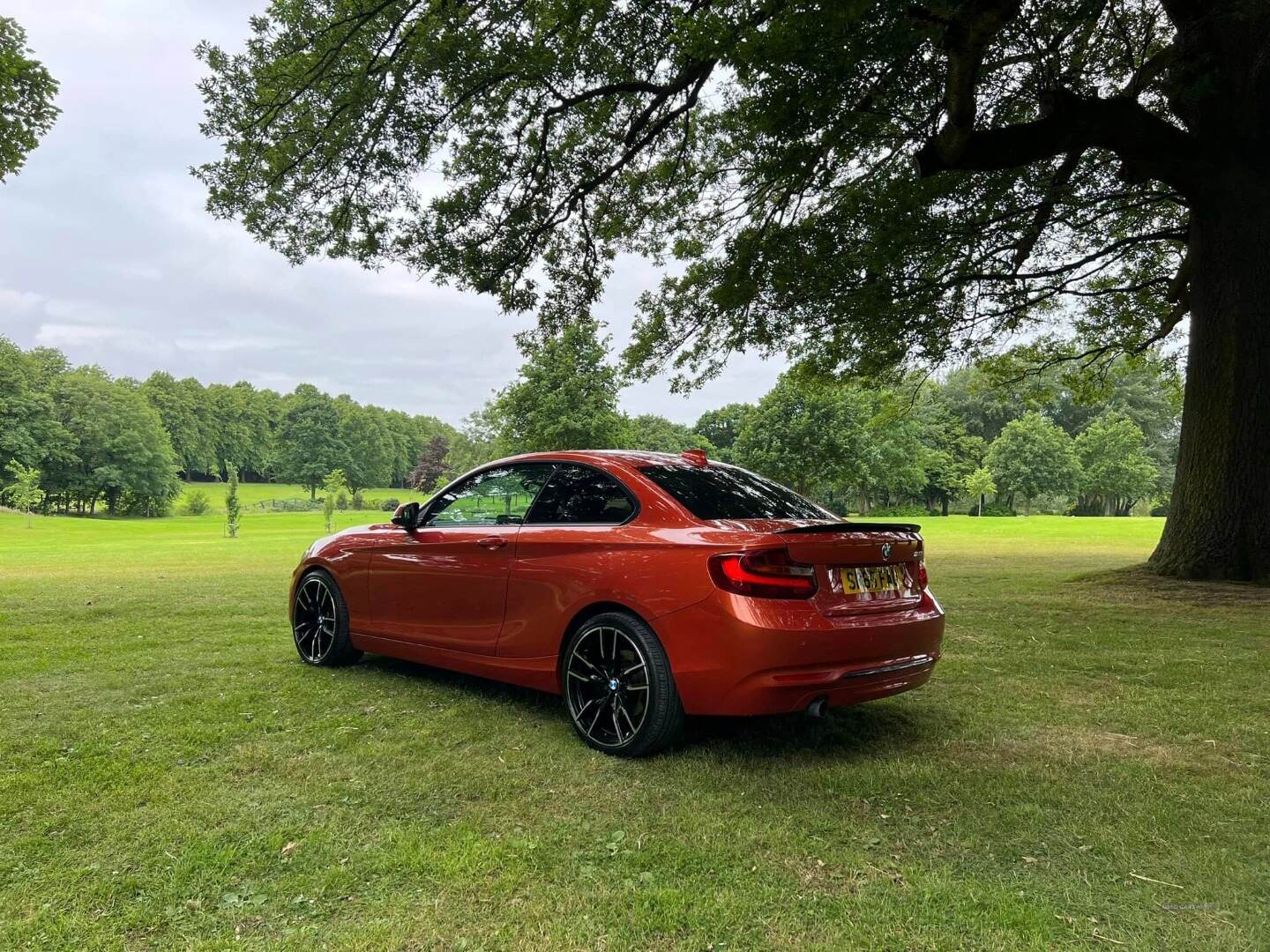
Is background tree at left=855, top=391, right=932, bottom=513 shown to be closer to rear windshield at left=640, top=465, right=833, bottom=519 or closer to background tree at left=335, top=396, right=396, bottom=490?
rear windshield at left=640, top=465, right=833, bottom=519

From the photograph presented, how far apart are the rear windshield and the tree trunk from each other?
7.74m

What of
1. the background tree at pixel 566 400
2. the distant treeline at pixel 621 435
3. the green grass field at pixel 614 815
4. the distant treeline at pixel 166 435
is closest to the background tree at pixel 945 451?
the distant treeline at pixel 621 435

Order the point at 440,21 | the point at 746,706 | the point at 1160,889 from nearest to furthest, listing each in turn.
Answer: the point at 1160,889 < the point at 746,706 < the point at 440,21

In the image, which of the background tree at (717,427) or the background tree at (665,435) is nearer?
the background tree at (665,435)

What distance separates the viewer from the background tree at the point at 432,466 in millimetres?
78562

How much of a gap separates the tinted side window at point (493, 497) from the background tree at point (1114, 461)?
63892mm

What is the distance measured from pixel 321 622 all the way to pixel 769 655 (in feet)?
11.9

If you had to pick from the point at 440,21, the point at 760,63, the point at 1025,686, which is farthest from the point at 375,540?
the point at 440,21

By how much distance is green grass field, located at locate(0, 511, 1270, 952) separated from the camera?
221cm

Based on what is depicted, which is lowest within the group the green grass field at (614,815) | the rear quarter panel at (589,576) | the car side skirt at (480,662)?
the green grass field at (614,815)

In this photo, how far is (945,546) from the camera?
2152cm

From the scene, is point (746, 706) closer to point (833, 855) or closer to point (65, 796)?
point (833, 855)

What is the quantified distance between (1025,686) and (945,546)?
17709 mm

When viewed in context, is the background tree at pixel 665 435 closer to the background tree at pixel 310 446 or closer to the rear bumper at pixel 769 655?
the background tree at pixel 310 446
